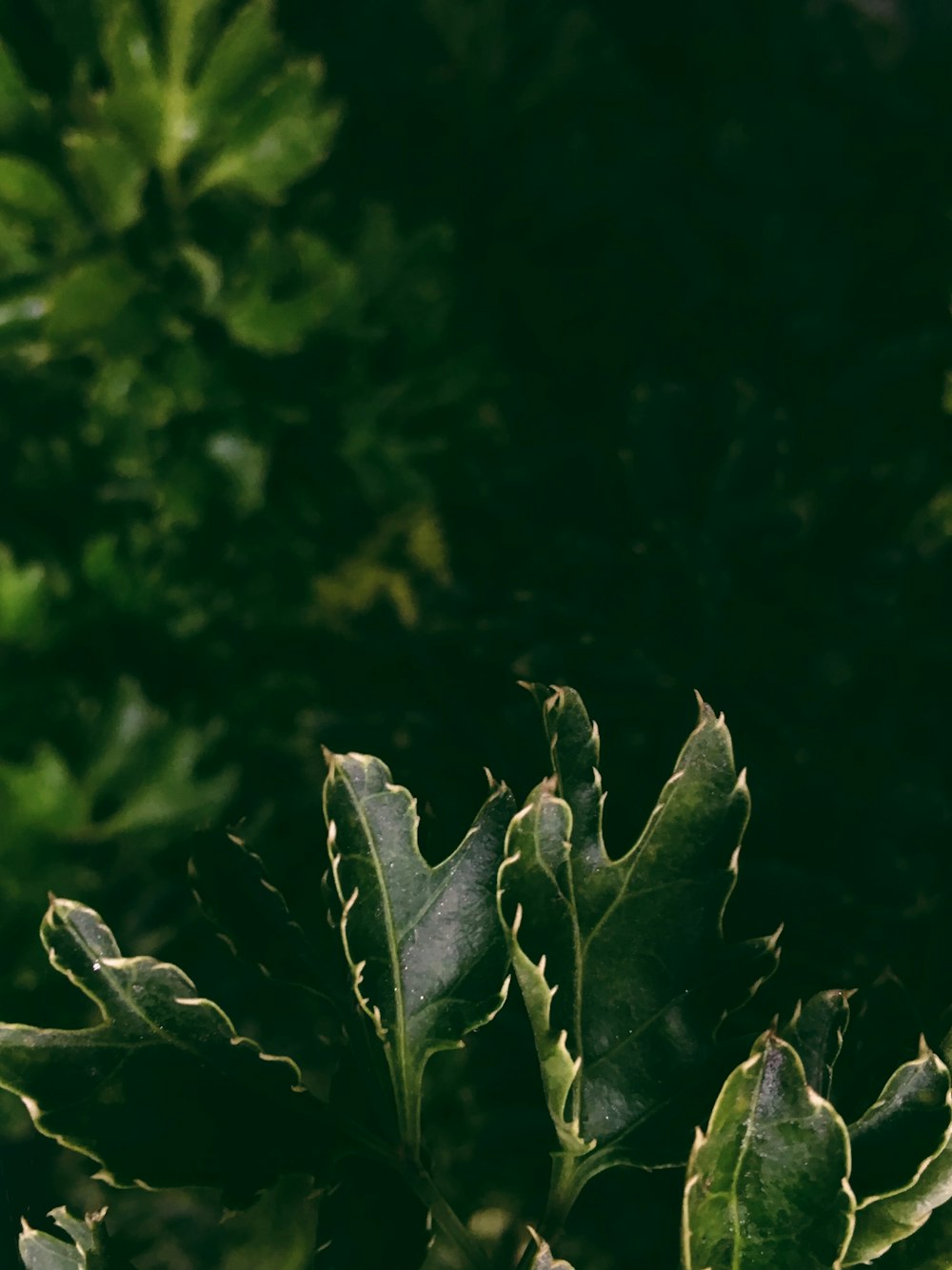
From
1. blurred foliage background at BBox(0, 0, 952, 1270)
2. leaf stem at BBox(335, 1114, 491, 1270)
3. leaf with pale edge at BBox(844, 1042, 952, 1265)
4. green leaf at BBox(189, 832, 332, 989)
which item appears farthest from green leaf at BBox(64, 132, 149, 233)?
leaf with pale edge at BBox(844, 1042, 952, 1265)

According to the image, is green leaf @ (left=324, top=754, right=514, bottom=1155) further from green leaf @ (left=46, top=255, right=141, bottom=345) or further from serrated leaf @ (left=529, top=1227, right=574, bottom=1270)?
green leaf @ (left=46, top=255, right=141, bottom=345)

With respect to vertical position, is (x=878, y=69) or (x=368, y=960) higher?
(x=878, y=69)

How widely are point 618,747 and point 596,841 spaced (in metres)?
0.23

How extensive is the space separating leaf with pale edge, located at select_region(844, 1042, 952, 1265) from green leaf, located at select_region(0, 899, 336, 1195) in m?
0.27

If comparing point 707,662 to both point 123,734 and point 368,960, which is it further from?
point 123,734

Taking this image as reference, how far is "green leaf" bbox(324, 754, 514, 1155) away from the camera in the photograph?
55 cm

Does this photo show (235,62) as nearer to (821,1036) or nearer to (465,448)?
(465,448)

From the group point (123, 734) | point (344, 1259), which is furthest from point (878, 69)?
point (344, 1259)

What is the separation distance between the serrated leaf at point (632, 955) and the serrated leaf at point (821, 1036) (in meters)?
0.03

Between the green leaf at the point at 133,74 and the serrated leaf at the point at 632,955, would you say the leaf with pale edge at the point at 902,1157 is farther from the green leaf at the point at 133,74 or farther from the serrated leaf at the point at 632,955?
the green leaf at the point at 133,74

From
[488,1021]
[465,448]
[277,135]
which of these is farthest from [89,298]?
[488,1021]

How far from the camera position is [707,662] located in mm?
783

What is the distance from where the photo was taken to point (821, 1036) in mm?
526

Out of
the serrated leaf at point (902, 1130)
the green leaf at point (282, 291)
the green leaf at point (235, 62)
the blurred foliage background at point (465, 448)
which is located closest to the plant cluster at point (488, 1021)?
the serrated leaf at point (902, 1130)
